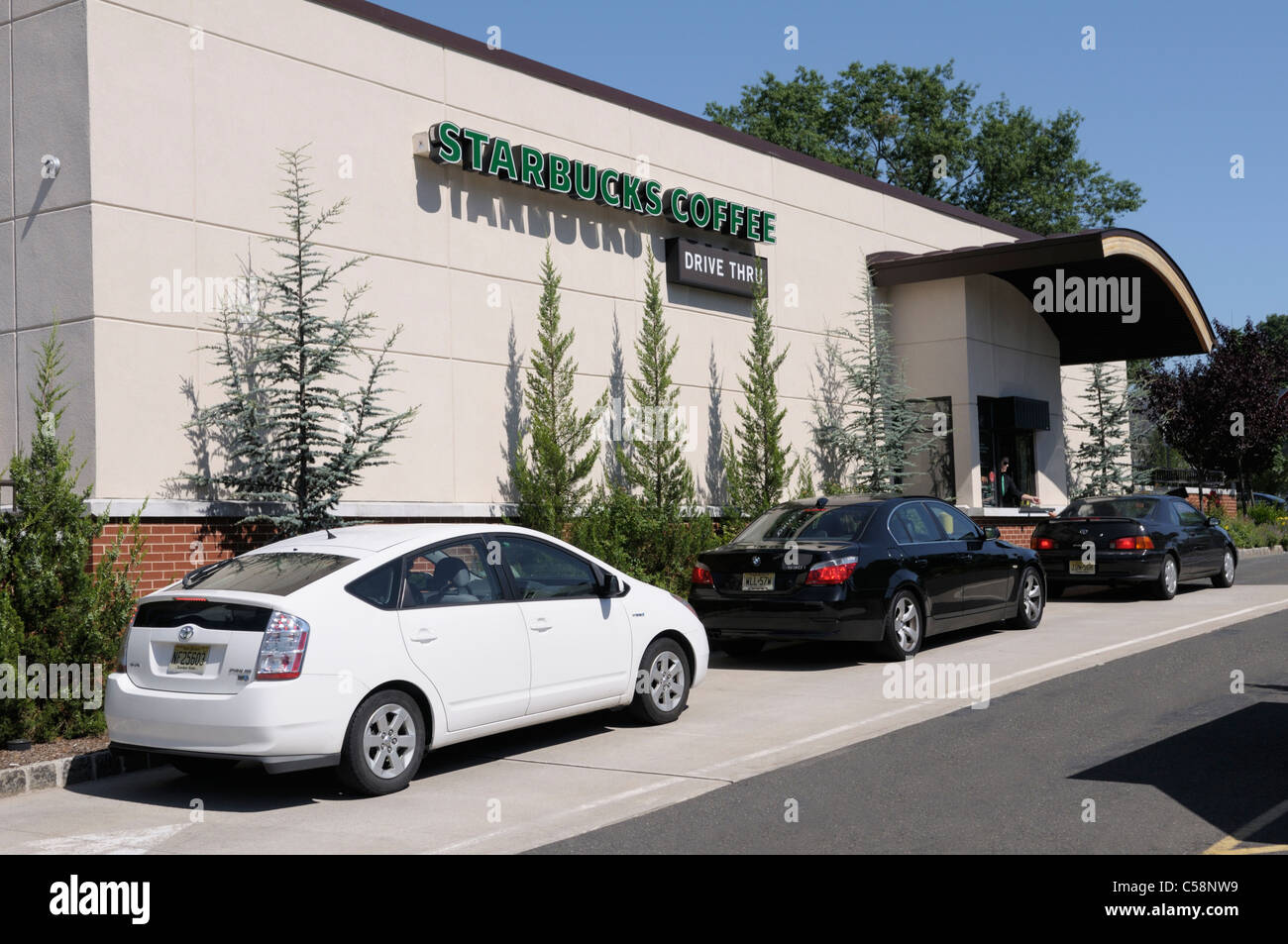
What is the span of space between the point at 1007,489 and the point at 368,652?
19.7m

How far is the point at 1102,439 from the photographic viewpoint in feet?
89.1

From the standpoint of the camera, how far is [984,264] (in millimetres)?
22000

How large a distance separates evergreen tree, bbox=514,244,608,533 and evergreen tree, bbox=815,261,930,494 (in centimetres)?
590

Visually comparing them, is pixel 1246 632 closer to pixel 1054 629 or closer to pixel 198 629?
pixel 1054 629

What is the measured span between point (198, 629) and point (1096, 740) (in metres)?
5.70

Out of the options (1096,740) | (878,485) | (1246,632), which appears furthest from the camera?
(878,485)

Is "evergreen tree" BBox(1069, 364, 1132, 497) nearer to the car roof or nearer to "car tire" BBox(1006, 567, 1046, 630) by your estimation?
"car tire" BBox(1006, 567, 1046, 630)

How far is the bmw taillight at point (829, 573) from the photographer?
37.8 feet

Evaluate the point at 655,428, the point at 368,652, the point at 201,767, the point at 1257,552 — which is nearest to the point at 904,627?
the point at 368,652

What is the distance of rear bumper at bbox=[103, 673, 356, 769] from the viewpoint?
6.96 metres

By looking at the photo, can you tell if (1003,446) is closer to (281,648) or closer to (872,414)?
(872,414)

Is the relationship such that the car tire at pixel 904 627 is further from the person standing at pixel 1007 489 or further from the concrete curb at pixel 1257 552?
the concrete curb at pixel 1257 552

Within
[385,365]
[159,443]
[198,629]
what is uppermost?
[385,365]
